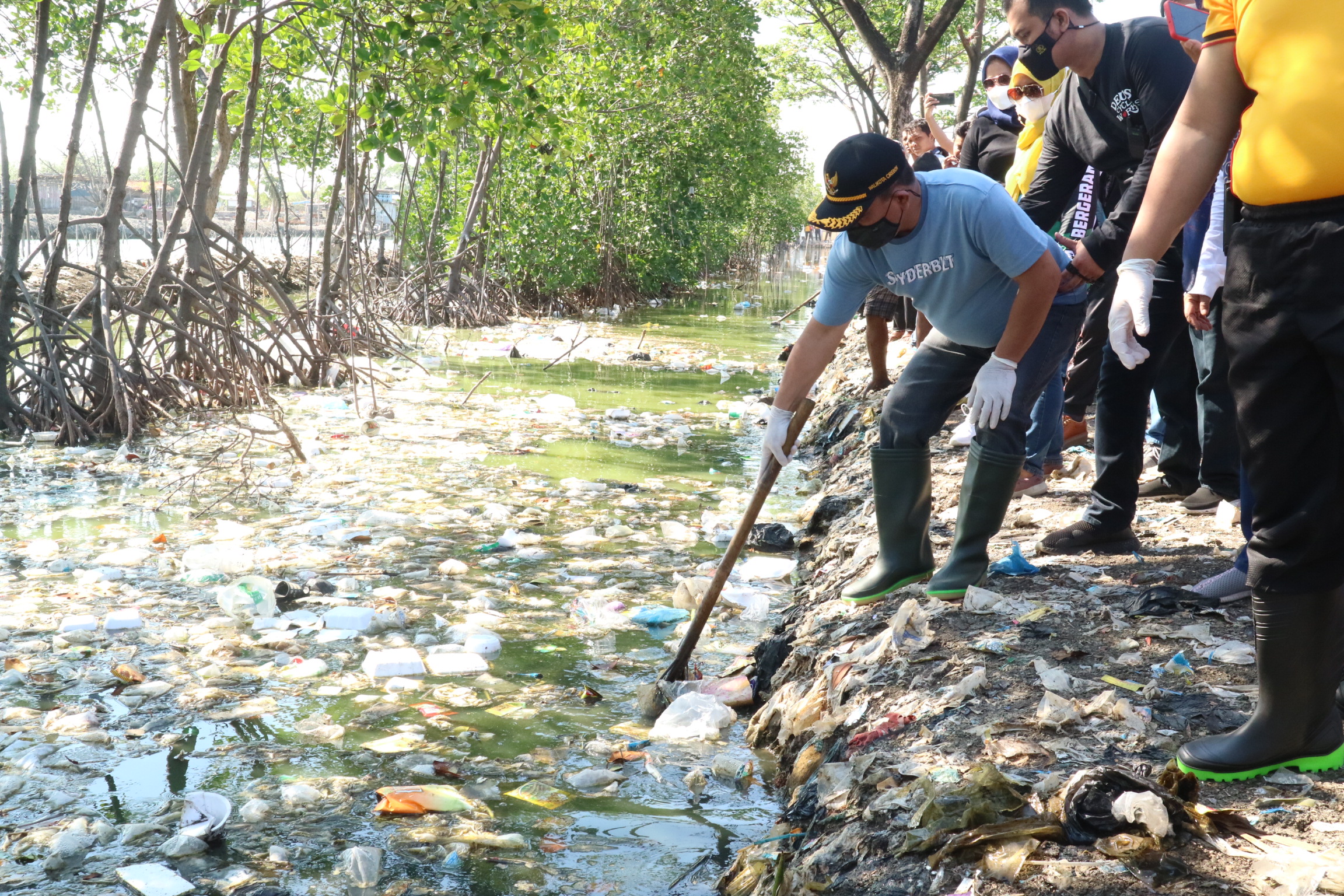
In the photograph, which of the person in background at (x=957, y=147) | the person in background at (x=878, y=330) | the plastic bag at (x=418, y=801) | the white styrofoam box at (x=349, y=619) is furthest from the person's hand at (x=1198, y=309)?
the person in background at (x=957, y=147)

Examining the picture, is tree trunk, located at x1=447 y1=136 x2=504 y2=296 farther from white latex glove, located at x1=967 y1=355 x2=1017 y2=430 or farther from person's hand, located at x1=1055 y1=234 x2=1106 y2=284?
white latex glove, located at x1=967 y1=355 x2=1017 y2=430

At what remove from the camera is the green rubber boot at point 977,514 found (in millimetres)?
2871

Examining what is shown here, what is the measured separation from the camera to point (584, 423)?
7.67 m

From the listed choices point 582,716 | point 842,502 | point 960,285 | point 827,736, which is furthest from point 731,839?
point 842,502

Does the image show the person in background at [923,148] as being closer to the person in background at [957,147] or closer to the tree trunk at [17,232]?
the person in background at [957,147]

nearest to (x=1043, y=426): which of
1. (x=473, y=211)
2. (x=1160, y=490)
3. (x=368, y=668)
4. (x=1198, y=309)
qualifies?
(x=1160, y=490)

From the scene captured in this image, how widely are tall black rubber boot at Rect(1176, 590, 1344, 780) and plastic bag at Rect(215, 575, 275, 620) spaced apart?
2.90 meters

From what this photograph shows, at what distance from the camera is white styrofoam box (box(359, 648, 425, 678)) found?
10.5 ft

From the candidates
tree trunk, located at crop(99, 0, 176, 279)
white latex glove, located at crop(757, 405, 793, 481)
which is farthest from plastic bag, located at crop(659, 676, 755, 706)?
tree trunk, located at crop(99, 0, 176, 279)

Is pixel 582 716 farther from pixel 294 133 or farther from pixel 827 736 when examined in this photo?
pixel 294 133

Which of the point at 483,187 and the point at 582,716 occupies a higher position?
the point at 483,187

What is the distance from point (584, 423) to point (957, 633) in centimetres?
517

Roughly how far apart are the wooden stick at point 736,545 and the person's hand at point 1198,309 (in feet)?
3.49

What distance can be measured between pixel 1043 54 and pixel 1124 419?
1.16 meters
